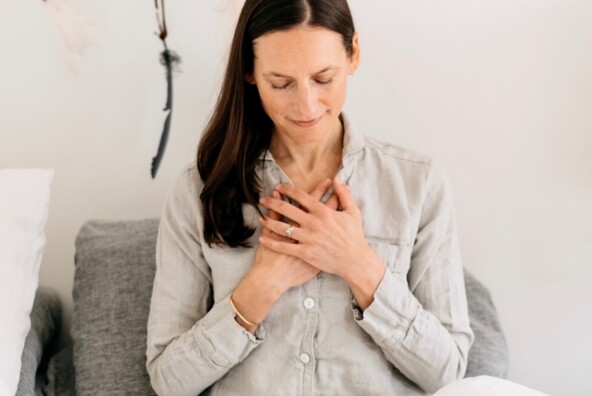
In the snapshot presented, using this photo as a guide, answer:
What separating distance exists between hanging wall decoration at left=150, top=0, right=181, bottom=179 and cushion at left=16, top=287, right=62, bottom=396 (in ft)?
1.11

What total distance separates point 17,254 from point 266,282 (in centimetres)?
46

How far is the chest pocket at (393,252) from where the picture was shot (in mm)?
1268

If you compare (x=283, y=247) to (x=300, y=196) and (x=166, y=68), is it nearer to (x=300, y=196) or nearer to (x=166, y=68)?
(x=300, y=196)

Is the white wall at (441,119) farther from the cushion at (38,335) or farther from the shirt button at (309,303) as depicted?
the shirt button at (309,303)

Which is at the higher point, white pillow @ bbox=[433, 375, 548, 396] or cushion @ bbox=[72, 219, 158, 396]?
white pillow @ bbox=[433, 375, 548, 396]

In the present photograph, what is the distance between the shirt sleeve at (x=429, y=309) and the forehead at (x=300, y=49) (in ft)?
0.94

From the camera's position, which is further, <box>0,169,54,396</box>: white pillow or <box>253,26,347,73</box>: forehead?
<box>0,169,54,396</box>: white pillow

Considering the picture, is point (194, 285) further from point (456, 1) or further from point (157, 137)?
point (456, 1)

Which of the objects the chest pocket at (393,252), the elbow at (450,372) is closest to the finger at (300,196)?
the chest pocket at (393,252)

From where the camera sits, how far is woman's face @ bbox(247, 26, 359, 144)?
1.16m

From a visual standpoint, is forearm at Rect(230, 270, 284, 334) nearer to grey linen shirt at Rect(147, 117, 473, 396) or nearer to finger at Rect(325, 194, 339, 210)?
→ grey linen shirt at Rect(147, 117, 473, 396)

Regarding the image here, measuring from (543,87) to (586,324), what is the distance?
0.49 m

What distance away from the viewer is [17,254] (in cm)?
135

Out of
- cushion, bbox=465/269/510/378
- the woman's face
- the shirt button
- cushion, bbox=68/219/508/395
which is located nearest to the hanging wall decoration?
cushion, bbox=68/219/508/395
